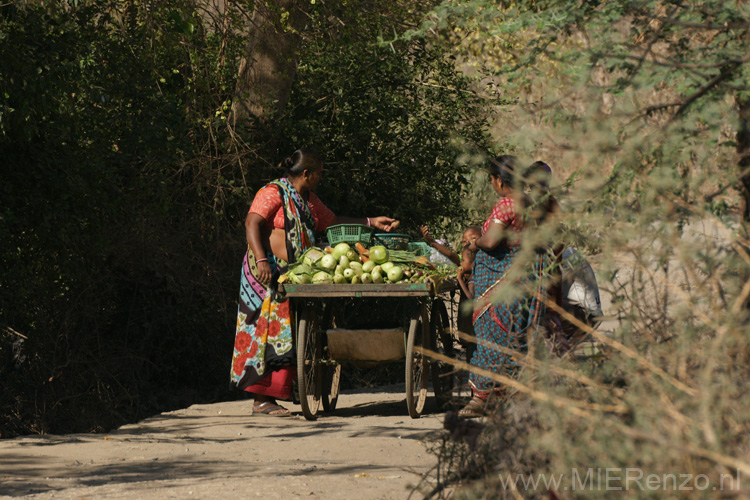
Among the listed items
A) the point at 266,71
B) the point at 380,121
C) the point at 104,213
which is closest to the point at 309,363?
the point at 104,213

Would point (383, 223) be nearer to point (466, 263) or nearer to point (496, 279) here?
point (466, 263)

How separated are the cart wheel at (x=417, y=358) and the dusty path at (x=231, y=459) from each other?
16 cm

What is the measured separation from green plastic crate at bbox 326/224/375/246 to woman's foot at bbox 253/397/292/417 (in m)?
1.45

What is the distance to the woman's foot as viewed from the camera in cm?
746

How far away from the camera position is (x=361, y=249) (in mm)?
7055

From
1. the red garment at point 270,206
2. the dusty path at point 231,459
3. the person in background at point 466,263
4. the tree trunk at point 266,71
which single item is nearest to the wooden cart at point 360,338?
the person in background at point 466,263

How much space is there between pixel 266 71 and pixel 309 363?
3.99 meters

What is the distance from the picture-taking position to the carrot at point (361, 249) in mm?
6992

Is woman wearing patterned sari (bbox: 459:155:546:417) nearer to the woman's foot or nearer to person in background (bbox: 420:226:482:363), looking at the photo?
person in background (bbox: 420:226:482:363)

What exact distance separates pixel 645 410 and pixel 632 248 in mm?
693

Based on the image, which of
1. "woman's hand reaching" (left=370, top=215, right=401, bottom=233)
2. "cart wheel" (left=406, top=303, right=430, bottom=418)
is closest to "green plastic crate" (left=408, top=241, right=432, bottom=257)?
"woman's hand reaching" (left=370, top=215, right=401, bottom=233)

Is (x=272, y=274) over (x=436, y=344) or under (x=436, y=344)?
over

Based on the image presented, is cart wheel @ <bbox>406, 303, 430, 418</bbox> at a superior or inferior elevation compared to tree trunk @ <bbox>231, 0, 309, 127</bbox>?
inferior

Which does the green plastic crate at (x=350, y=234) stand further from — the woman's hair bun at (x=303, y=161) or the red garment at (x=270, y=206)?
the woman's hair bun at (x=303, y=161)
